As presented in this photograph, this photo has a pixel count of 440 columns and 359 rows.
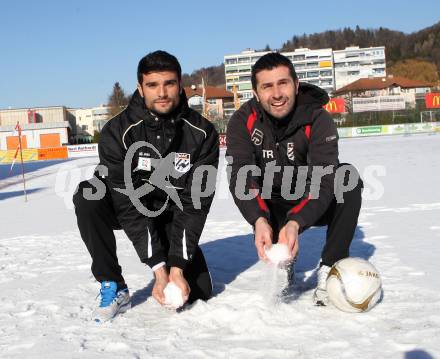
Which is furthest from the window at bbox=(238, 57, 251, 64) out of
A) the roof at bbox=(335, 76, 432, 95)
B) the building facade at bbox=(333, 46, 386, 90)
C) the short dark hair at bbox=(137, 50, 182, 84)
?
the short dark hair at bbox=(137, 50, 182, 84)

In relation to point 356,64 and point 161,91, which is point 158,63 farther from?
point 356,64

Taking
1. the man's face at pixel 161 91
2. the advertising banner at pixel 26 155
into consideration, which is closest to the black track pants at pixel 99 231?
the man's face at pixel 161 91

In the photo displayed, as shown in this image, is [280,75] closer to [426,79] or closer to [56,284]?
[56,284]

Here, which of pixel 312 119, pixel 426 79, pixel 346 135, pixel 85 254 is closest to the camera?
pixel 312 119

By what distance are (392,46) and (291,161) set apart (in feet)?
496

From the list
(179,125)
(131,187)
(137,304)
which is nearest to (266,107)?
(179,125)

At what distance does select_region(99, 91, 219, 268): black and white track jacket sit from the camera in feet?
11.5

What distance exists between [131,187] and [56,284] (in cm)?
137

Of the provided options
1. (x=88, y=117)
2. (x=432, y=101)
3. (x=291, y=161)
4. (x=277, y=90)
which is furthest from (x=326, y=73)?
(x=277, y=90)

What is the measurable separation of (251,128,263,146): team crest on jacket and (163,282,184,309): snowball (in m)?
1.15

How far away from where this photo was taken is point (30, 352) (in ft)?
9.59

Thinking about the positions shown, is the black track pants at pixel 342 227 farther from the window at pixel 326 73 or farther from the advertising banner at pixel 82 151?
the window at pixel 326 73

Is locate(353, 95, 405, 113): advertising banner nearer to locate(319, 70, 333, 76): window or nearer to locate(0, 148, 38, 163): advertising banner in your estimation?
locate(0, 148, 38, 163): advertising banner

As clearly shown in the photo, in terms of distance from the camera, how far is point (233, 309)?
134 inches
